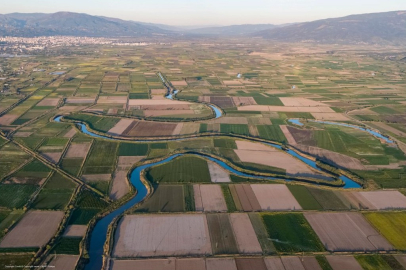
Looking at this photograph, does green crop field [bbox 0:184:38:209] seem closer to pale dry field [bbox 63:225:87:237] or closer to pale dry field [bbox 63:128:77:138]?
pale dry field [bbox 63:225:87:237]

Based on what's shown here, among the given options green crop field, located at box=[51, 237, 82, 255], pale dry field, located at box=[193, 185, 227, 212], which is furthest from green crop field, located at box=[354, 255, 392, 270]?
green crop field, located at box=[51, 237, 82, 255]

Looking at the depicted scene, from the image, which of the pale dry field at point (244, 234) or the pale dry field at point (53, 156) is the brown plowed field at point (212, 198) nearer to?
the pale dry field at point (244, 234)

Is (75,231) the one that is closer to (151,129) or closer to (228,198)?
(228,198)

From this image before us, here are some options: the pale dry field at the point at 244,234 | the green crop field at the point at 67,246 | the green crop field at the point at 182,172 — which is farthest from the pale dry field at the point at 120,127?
the pale dry field at the point at 244,234

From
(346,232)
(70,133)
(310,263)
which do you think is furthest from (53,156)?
(346,232)

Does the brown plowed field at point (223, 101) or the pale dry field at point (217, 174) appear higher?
the brown plowed field at point (223, 101)

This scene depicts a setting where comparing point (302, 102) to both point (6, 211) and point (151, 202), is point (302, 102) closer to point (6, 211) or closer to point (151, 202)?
point (151, 202)
